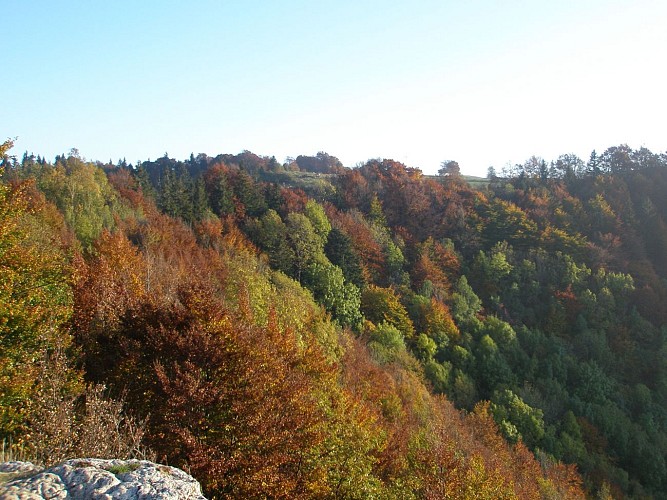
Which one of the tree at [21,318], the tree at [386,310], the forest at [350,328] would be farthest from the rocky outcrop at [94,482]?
Answer: the tree at [386,310]

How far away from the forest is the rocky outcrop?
112 inches

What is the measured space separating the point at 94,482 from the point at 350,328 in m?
41.5

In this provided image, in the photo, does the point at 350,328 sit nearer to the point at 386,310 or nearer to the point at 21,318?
the point at 386,310

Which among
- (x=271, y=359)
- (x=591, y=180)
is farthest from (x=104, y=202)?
(x=591, y=180)

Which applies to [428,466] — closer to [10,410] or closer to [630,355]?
[10,410]

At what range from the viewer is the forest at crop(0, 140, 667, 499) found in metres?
13.5

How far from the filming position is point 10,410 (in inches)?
476

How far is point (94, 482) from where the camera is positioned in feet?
21.4

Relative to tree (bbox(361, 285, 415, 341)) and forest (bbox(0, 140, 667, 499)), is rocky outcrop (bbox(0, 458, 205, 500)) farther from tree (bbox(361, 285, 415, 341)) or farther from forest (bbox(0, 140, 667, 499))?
tree (bbox(361, 285, 415, 341))

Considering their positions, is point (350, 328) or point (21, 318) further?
point (350, 328)

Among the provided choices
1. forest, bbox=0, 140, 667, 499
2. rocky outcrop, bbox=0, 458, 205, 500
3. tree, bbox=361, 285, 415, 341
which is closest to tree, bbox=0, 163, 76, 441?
forest, bbox=0, 140, 667, 499

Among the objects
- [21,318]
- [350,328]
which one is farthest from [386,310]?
[21,318]

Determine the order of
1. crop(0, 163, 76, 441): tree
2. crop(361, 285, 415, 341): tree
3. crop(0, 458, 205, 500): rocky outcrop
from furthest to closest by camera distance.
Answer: crop(361, 285, 415, 341): tree < crop(0, 163, 76, 441): tree < crop(0, 458, 205, 500): rocky outcrop

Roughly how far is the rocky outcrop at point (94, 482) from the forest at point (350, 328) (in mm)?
2837
